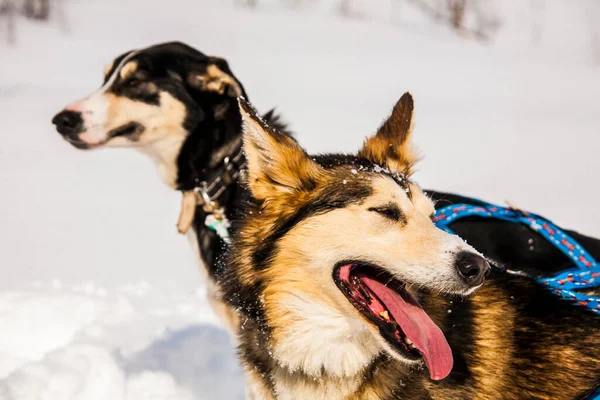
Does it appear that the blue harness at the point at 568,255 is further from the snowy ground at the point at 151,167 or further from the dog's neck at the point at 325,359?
the snowy ground at the point at 151,167

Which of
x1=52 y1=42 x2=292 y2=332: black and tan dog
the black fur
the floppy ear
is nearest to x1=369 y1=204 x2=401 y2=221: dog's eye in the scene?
the black fur

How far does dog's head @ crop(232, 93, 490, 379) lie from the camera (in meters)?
1.92

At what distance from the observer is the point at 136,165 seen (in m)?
7.64

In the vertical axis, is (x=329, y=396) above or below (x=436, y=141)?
above

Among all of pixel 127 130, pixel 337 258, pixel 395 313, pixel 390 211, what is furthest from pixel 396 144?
pixel 127 130

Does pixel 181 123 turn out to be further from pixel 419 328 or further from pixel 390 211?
pixel 419 328

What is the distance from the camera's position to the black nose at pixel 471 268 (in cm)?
185

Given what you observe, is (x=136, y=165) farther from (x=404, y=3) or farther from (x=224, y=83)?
(x=404, y=3)

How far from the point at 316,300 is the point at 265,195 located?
0.41 meters

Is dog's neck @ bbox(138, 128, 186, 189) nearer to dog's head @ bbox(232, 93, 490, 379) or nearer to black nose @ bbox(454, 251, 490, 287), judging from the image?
dog's head @ bbox(232, 93, 490, 379)

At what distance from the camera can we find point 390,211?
202 cm

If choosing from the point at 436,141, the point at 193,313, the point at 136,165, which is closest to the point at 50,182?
the point at 136,165

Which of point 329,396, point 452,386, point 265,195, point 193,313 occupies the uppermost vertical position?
point 265,195

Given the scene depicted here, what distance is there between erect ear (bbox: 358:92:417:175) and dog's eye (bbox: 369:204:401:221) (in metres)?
0.37
